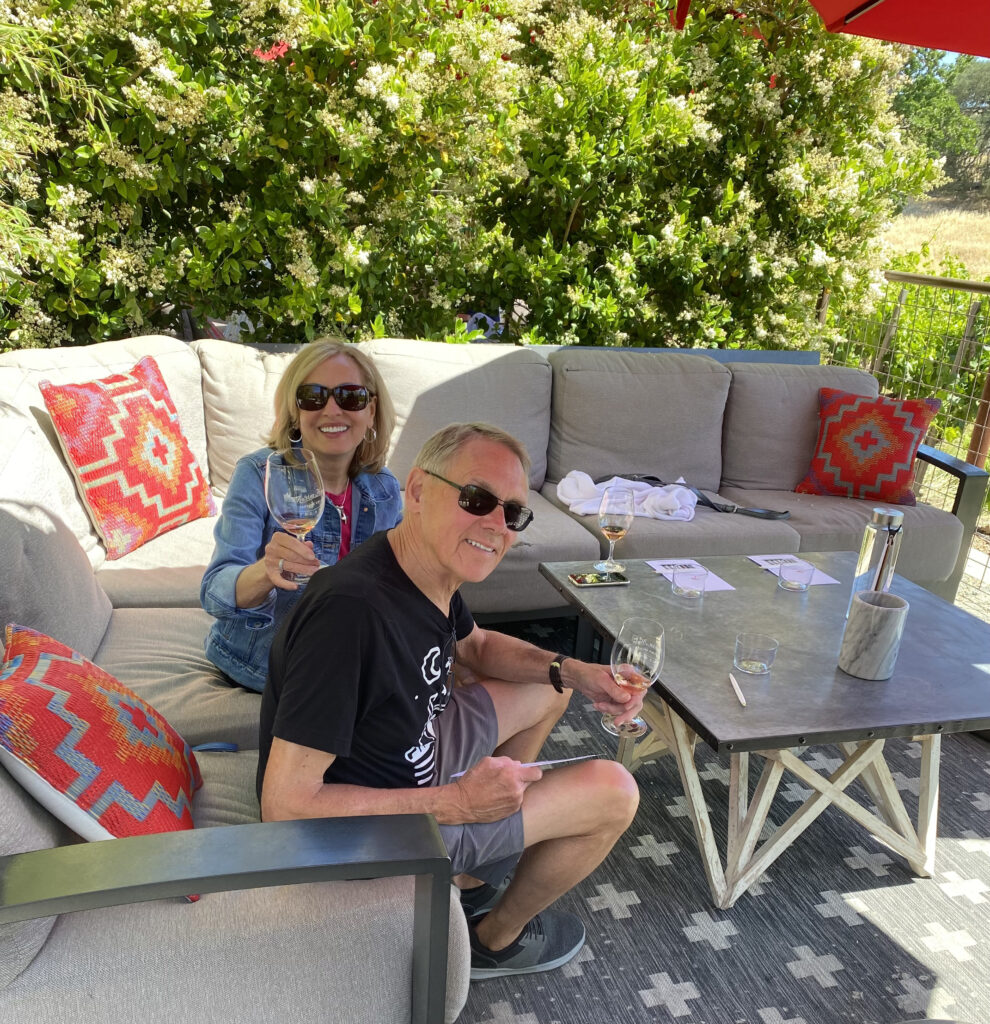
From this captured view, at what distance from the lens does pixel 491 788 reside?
137cm

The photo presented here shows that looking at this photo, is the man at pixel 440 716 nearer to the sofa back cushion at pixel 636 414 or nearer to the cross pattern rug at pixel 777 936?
the cross pattern rug at pixel 777 936

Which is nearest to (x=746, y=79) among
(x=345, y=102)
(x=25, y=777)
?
(x=345, y=102)

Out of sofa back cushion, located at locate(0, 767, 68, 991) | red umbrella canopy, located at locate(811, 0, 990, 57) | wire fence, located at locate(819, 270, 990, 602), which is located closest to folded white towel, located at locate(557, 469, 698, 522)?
red umbrella canopy, located at locate(811, 0, 990, 57)

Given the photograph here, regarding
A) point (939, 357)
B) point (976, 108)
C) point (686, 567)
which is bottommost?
point (686, 567)

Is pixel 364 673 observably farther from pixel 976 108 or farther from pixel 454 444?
pixel 976 108

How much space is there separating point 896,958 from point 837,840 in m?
0.41

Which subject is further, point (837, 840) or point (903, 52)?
point (903, 52)

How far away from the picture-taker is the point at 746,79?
4281mm

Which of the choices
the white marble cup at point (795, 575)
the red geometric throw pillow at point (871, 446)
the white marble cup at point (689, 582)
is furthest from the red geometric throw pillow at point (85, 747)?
the red geometric throw pillow at point (871, 446)

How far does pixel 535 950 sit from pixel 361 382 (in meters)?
1.39

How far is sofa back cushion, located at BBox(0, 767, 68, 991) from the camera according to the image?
3.53ft

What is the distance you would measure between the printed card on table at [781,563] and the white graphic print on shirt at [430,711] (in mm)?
1443

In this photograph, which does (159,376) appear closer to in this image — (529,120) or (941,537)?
(529,120)

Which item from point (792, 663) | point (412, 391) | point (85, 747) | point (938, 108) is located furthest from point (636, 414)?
point (938, 108)
